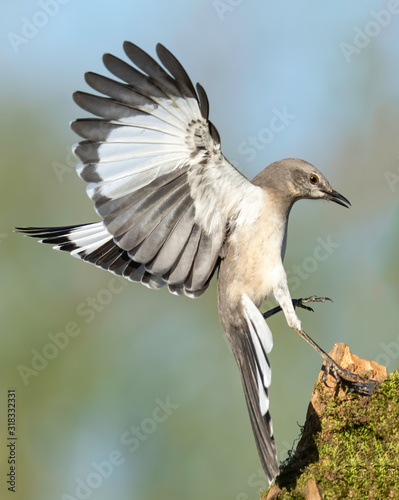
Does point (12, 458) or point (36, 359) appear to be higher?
point (36, 359)

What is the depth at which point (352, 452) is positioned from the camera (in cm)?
416

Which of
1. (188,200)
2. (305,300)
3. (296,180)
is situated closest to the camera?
(188,200)

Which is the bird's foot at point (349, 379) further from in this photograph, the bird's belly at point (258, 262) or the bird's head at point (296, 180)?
the bird's head at point (296, 180)

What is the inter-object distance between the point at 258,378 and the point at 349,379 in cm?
72

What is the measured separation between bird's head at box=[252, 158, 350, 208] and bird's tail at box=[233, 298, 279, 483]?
1.03 metres

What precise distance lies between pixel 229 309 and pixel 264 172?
127cm

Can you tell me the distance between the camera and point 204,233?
15.8 ft

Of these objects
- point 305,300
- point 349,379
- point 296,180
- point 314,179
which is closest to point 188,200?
point 296,180

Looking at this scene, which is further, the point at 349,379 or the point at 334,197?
the point at 334,197

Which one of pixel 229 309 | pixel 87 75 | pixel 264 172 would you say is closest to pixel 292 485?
pixel 229 309

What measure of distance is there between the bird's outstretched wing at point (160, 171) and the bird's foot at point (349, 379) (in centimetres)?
126

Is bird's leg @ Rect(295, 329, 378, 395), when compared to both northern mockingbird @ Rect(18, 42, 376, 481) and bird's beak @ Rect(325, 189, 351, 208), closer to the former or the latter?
northern mockingbird @ Rect(18, 42, 376, 481)

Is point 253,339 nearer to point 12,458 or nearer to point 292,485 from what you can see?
point 292,485

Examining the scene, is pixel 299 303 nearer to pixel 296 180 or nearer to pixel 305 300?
pixel 305 300
